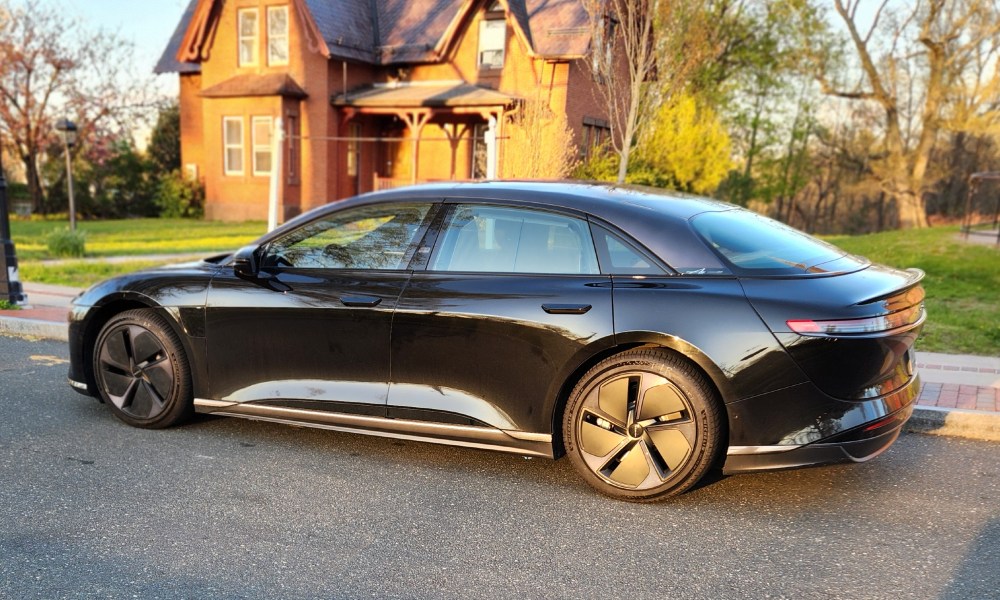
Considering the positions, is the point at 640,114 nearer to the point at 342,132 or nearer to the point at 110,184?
the point at 342,132

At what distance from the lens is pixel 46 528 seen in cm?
337

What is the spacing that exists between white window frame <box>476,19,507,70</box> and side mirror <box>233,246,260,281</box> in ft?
59.1

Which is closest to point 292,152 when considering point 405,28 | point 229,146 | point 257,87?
point 257,87

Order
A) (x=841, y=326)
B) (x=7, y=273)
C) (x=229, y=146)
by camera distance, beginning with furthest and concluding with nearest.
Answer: (x=229, y=146)
(x=7, y=273)
(x=841, y=326)

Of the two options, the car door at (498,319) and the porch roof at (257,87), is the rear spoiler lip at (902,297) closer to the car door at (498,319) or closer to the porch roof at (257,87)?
the car door at (498,319)

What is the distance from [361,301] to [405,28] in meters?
20.8

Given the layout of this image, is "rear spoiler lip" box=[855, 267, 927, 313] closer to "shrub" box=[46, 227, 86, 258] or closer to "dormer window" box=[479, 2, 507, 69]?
"shrub" box=[46, 227, 86, 258]

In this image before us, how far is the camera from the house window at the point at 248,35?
22.9 metres

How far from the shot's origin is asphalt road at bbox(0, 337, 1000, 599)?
118 inches

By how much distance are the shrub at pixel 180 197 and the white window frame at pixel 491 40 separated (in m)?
11.0

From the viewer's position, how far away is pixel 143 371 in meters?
4.70

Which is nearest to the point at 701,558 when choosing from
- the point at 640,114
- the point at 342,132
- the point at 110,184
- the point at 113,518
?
the point at 113,518

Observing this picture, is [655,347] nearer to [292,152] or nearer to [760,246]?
[760,246]

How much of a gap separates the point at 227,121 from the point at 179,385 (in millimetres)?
20877
